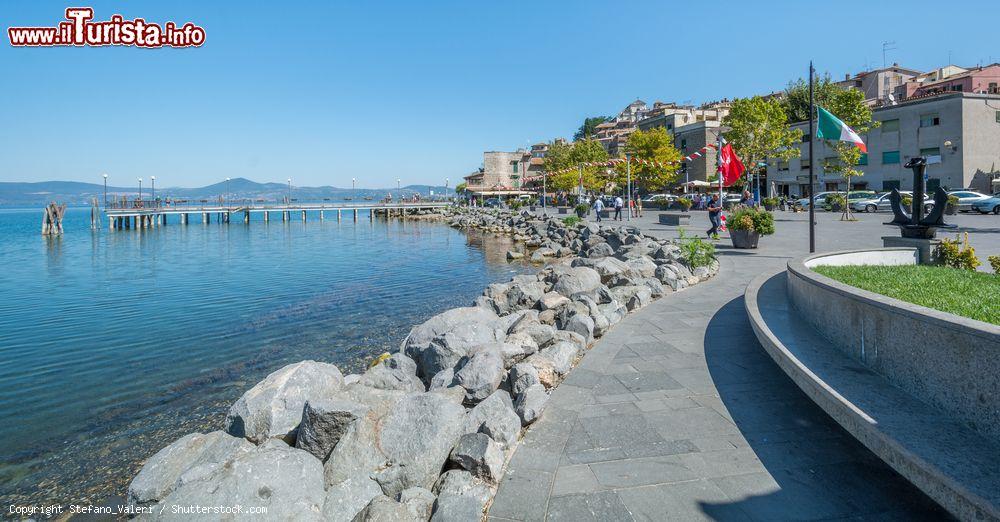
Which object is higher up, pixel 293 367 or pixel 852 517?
pixel 293 367

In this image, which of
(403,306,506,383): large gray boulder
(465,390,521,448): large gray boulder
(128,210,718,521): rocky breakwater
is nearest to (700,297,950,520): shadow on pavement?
(465,390,521,448): large gray boulder

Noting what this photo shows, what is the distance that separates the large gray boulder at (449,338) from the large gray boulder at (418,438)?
6.96 ft

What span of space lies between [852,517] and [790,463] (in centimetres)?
71

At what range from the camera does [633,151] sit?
5378 cm

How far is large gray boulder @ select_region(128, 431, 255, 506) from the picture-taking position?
438 cm

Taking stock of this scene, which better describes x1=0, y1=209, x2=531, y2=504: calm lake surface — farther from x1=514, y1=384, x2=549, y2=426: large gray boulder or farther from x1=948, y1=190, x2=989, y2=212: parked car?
x1=948, y1=190, x2=989, y2=212: parked car

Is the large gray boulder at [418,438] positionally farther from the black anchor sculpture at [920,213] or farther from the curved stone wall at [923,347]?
the black anchor sculpture at [920,213]

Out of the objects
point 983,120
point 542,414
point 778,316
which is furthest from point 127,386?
point 983,120

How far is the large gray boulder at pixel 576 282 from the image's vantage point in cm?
1141

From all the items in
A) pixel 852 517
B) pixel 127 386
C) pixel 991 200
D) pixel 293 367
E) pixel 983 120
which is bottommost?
pixel 127 386

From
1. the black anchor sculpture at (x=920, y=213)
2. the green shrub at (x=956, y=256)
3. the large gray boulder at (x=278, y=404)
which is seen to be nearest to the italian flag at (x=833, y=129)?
the black anchor sculpture at (x=920, y=213)

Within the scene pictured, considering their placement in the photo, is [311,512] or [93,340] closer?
[311,512]

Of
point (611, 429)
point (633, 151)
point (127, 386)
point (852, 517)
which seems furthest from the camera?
point (633, 151)

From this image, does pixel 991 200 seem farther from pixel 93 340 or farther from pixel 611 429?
pixel 93 340
